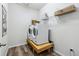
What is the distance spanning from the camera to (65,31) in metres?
1.65

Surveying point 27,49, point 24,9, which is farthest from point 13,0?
point 27,49

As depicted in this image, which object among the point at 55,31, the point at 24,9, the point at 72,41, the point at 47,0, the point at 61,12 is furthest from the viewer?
the point at 55,31

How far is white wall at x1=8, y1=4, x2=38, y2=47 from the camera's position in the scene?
4.75 feet

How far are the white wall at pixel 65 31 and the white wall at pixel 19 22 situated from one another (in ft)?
0.75

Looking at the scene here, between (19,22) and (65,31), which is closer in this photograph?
(19,22)

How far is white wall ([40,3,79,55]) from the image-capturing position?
1.49 m

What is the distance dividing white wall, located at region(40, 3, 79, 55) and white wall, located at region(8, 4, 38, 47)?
23 cm

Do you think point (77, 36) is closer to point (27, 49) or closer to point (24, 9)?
point (27, 49)

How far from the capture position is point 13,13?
1493 millimetres

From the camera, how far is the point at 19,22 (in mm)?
1468

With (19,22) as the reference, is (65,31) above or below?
below

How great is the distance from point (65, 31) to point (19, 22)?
862mm

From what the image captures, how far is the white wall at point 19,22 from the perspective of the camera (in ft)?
4.75

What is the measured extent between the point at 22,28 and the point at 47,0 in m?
0.66
